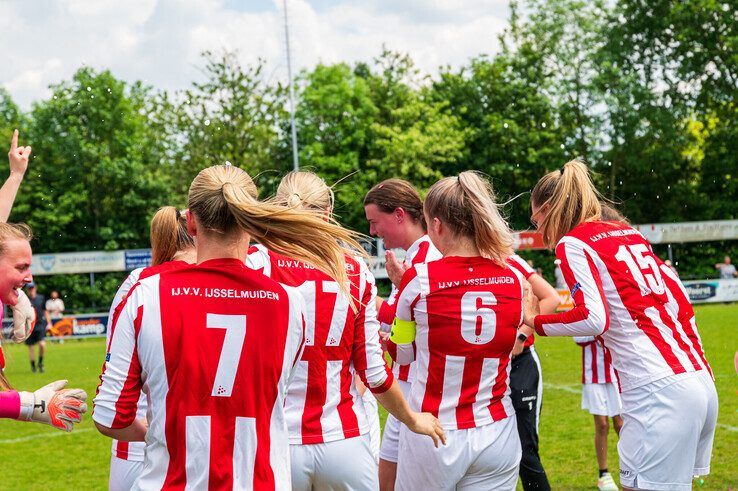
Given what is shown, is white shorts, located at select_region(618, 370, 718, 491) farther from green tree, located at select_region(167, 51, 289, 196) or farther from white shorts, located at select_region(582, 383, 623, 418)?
green tree, located at select_region(167, 51, 289, 196)

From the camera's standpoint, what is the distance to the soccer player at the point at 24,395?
3.16 meters

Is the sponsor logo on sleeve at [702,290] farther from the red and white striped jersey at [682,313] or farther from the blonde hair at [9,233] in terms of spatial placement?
the blonde hair at [9,233]

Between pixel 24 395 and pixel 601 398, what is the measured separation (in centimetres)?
582

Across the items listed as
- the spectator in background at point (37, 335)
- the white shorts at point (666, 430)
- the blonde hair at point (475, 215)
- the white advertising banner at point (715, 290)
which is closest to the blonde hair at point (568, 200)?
the blonde hair at point (475, 215)

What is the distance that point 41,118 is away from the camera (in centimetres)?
4750

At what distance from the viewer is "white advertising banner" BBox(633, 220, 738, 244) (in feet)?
134

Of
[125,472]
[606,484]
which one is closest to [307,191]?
[125,472]

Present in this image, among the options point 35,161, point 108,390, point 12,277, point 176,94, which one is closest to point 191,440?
point 108,390

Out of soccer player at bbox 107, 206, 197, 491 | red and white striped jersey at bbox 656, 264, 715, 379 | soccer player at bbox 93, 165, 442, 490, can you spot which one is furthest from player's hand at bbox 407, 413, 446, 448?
red and white striped jersey at bbox 656, 264, 715, 379

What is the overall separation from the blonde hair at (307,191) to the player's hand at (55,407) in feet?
4.35

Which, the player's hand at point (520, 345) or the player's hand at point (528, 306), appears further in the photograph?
the player's hand at point (520, 345)

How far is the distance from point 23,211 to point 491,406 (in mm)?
46170

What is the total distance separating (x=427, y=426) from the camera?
3.60 m

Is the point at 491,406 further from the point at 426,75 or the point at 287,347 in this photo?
the point at 426,75
